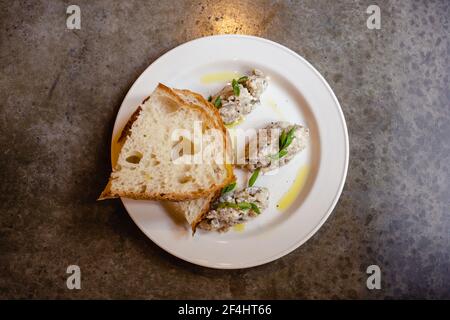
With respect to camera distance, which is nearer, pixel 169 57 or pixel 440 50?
pixel 169 57

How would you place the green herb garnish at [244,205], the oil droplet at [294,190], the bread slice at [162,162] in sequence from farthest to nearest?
the oil droplet at [294,190] → the green herb garnish at [244,205] → the bread slice at [162,162]

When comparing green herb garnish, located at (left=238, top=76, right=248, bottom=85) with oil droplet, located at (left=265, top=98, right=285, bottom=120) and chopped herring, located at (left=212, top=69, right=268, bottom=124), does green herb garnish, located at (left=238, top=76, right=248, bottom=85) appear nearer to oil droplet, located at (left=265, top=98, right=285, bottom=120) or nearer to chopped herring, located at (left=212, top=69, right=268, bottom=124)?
chopped herring, located at (left=212, top=69, right=268, bottom=124)

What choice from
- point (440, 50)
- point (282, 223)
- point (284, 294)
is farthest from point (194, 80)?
point (440, 50)

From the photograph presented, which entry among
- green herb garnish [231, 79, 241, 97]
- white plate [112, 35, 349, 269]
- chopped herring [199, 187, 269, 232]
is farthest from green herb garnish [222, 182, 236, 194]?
green herb garnish [231, 79, 241, 97]

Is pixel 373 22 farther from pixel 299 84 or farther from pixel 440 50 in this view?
pixel 299 84

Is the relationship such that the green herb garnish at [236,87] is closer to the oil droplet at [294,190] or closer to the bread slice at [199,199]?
the bread slice at [199,199]

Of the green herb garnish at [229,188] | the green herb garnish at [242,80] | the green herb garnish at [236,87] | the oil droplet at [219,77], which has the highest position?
the oil droplet at [219,77]

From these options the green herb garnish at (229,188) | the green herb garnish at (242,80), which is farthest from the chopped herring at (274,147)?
the green herb garnish at (242,80)
